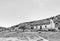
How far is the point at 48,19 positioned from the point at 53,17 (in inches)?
159

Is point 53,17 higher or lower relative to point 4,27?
higher

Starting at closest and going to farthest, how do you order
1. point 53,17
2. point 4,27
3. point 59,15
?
point 4,27 < point 53,17 < point 59,15

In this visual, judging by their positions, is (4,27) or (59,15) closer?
(4,27)

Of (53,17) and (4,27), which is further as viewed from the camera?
(53,17)

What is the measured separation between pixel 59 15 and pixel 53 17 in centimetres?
720

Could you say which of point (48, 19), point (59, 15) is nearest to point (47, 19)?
point (48, 19)

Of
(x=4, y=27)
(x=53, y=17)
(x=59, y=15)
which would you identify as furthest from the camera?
(x=59, y=15)

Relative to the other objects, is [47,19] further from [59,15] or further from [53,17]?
[59,15]

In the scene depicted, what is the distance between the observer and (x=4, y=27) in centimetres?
5078

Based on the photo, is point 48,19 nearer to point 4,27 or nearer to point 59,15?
point 59,15

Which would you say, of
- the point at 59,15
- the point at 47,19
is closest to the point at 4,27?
the point at 47,19

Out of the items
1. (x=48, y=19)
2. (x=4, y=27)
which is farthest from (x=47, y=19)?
(x=4, y=27)

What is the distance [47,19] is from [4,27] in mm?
30150

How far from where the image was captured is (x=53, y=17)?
217 ft
